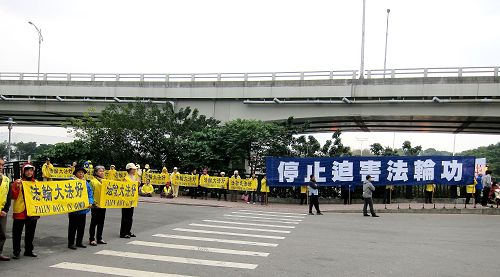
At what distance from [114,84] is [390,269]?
3255 cm

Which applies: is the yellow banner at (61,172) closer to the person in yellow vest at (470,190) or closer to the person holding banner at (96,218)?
the person holding banner at (96,218)

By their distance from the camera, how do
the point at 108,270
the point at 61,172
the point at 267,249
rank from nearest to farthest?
the point at 108,270 → the point at 267,249 → the point at 61,172

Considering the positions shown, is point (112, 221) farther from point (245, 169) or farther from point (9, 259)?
point (245, 169)

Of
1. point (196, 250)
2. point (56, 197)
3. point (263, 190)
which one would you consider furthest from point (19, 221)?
point (263, 190)

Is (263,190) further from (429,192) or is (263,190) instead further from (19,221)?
(19,221)

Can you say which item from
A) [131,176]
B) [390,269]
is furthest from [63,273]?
[390,269]

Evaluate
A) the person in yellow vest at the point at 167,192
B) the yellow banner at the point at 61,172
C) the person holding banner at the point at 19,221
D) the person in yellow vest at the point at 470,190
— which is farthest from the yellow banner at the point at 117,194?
the yellow banner at the point at 61,172

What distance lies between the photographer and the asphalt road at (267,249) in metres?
7.54

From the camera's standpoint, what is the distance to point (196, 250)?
29.9 feet

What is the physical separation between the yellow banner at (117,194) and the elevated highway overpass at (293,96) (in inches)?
907

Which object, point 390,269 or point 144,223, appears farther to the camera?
point 144,223

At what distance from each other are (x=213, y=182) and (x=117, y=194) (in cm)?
1309

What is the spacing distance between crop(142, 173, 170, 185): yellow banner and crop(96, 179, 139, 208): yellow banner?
44.5 ft

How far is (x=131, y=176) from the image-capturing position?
34.8 feet
